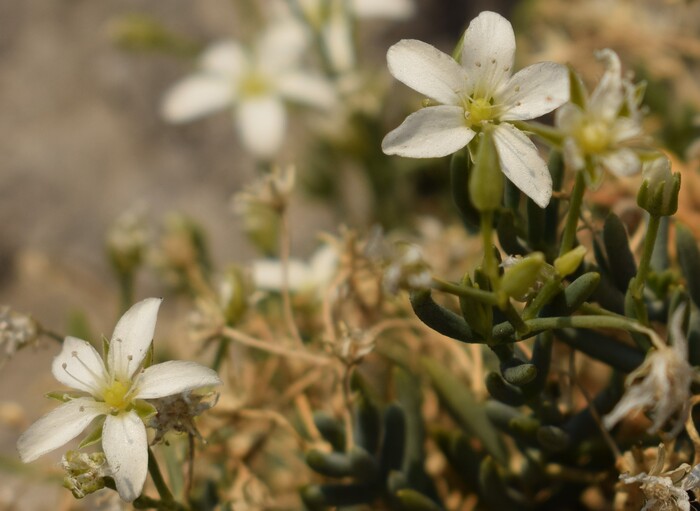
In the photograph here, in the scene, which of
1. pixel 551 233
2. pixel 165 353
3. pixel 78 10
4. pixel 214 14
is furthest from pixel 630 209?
pixel 78 10

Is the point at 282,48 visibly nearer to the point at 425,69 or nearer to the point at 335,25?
the point at 335,25

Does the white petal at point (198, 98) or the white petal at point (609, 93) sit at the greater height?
the white petal at point (609, 93)

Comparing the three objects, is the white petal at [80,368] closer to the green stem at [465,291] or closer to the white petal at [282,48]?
the green stem at [465,291]

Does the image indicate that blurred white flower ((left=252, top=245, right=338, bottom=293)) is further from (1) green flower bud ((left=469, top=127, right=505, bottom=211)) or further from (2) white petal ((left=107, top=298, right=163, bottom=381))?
(1) green flower bud ((left=469, top=127, right=505, bottom=211))

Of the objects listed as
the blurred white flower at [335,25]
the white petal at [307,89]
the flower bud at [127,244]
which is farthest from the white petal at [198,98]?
the flower bud at [127,244]

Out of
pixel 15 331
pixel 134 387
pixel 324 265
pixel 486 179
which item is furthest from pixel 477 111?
pixel 324 265

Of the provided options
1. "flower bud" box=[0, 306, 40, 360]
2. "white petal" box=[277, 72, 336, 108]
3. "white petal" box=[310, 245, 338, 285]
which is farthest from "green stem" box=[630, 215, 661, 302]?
"white petal" box=[277, 72, 336, 108]

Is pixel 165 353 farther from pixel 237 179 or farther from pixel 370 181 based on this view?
pixel 237 179
